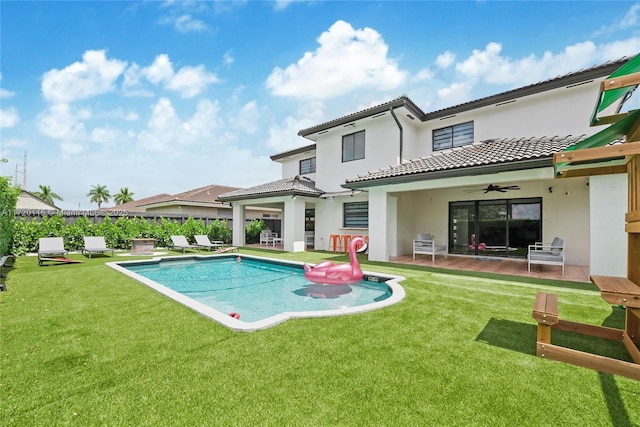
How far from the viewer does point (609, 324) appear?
589 centimetres

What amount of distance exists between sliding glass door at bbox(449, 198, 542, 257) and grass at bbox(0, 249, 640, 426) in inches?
371

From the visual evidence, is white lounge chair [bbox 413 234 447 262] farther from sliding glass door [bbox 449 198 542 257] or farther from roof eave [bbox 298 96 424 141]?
roof eave [bbox 298 96 424 141]

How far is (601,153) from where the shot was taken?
13.4 feet

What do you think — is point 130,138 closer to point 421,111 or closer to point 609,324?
point 421,111

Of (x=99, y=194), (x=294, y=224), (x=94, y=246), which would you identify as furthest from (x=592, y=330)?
(x=99, y=194)

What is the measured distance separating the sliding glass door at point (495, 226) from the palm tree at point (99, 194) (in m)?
101

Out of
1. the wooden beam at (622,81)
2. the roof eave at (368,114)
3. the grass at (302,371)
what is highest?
the roof eave at (368,114)

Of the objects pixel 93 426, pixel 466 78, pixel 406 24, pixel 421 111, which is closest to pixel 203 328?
pixel 93 426

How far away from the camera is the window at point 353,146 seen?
19.2 meters

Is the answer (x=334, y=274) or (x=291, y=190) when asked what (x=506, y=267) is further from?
(x=291, y=190)

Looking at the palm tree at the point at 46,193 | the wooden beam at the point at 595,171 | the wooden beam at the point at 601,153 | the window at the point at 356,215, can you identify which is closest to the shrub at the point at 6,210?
the window at the point at 356,215

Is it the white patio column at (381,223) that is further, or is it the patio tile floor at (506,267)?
the white patio column at (381,223)

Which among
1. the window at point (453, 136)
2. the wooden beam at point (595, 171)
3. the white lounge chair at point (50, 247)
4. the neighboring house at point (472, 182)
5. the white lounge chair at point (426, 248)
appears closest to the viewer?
the wooden beam at point (595, 171)

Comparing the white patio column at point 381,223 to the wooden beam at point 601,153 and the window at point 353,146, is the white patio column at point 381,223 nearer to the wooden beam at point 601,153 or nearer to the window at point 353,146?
the window at point 353,146
